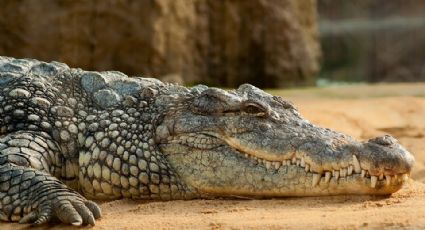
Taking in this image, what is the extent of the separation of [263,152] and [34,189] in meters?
1.16

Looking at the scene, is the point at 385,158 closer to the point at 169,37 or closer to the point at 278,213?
A: the point at 278,213

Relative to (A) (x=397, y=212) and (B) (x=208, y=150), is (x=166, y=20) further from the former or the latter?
(A) (x=397, y=212)

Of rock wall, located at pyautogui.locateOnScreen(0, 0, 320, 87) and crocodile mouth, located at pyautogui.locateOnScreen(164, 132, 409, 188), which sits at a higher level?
rock wall, located at pyautogui.locateOnScreen(0, 0, 320, 87)

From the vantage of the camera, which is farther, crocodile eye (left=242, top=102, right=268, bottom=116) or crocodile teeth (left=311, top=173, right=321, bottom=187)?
crocodile eye (left=242, top=102, right=268, bottom=116)

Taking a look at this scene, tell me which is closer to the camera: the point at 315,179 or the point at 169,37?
the point at 315,179

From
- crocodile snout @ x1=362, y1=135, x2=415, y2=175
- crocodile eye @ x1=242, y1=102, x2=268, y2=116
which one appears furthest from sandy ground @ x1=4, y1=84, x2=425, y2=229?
crocodile eye @ x1=242, y1=102, x2=268, y2=116

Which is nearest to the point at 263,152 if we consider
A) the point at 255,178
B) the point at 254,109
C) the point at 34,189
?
the point at 255,178

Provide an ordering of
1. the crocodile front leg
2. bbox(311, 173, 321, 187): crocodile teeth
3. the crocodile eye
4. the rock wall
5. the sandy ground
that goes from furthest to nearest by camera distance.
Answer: the rock wall
the crocodile eye
bbox(311, 173, 321, 187): crocodile teeth
the crocodile front leg
the sandy ground

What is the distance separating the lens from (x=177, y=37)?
11.7 meters

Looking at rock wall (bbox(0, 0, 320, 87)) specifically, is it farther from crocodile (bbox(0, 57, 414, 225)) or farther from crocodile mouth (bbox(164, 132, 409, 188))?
crocodile mouth (bbox(164, 132, 409, 188))

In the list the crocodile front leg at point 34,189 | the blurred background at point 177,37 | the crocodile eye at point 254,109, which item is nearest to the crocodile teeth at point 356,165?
the crocodile eye at point 254,109

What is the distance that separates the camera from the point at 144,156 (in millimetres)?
4371

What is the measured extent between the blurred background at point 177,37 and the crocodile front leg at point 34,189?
692cm

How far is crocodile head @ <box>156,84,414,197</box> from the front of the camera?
3.99 meters
